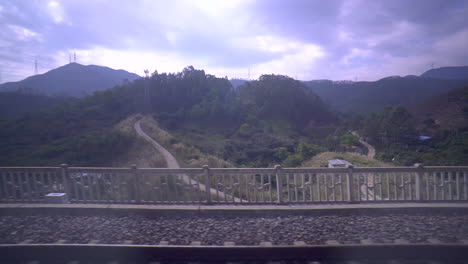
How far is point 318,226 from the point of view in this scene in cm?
535

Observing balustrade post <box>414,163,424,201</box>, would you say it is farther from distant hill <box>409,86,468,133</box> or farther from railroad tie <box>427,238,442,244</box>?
distant hill <box>409,86,468,133</box>

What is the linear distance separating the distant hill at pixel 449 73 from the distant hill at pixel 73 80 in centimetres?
5071

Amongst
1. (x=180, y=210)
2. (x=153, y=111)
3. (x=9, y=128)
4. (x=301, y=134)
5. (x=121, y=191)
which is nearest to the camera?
(x=180, y=210)

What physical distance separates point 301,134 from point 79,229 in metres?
36.2

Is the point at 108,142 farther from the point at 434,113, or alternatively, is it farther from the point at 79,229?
the point at 434,113

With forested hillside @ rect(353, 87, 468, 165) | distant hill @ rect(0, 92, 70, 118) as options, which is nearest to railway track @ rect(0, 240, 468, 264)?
forested hillside @ rect(353, 87, 468, 165)

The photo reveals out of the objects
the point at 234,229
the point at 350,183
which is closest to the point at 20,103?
the point at 234,229

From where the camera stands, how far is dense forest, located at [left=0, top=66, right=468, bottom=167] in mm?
18422

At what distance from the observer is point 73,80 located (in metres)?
55.3

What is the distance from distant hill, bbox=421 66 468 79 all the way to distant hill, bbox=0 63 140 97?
50.7 meters

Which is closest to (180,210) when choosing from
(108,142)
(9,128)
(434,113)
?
(108,142)

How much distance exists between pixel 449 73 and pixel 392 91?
8.19 m

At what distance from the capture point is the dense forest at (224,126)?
725 inches

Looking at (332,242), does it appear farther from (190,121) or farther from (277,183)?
(190,121)
